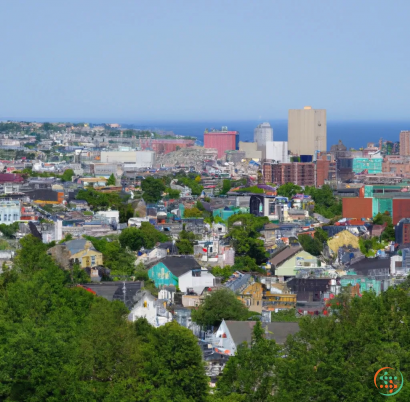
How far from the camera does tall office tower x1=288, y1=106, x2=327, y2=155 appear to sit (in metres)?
57.6

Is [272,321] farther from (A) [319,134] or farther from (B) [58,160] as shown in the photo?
(A) [319,134]

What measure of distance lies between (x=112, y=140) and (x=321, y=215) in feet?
134

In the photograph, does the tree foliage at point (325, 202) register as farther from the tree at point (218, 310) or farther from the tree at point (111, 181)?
the tree at point (218, 310)

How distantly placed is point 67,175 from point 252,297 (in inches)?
1029

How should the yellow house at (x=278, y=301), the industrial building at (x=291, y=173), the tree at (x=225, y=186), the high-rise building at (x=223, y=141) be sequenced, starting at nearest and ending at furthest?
1. the yellow house at (x=278, y=301)
2. the tree at (x=225, y=186)
3. the industrial building at (x=291, y=173)
4. the high-rise building at (x=223, y=141)

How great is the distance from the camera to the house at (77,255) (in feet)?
65.4

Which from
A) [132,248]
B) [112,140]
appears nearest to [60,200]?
[132,248]

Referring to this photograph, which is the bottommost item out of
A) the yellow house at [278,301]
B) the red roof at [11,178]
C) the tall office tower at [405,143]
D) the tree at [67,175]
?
the yellow house at [278,301]

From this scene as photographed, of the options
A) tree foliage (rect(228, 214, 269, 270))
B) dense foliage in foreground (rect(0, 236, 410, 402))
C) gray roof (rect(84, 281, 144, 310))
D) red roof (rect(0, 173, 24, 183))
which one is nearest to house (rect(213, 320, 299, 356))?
dense foliage in foreground (rect(0, 236, 410, 402))

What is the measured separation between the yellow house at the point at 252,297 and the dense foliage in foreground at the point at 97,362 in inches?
158

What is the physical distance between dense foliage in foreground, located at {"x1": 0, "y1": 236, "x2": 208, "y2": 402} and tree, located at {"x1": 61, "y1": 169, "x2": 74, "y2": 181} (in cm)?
2853

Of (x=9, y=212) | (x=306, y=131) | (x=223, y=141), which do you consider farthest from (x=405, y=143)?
(x=9, y=212)

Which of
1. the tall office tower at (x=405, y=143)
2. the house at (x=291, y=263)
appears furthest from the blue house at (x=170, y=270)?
the tall office tower at (x=405, y=143)

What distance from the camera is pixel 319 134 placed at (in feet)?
192
